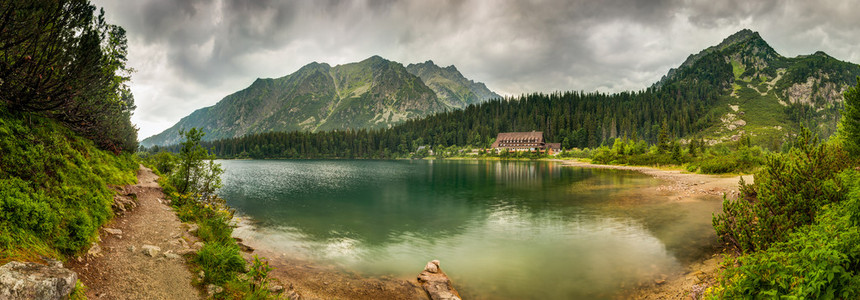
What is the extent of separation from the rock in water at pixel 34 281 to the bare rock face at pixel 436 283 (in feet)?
35.5

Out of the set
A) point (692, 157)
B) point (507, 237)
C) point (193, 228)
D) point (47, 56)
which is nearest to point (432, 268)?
point (507, 237)

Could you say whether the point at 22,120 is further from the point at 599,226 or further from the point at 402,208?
the point at 599,226

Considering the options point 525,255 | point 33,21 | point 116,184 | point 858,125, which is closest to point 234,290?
point 33,21

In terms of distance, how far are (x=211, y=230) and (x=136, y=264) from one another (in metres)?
8.15

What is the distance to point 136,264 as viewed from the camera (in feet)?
33.7

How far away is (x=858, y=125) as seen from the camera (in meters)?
21.6

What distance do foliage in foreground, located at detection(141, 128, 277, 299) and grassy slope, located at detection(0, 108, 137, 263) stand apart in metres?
3.64

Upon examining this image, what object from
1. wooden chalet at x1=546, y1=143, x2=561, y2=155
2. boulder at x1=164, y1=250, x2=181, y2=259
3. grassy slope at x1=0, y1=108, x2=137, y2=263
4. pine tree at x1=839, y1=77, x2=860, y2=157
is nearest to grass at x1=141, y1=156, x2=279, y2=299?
boulder at x1=164, y1=250, x2=181, y2=259

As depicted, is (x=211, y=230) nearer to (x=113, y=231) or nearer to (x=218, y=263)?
(x=113, y=231)

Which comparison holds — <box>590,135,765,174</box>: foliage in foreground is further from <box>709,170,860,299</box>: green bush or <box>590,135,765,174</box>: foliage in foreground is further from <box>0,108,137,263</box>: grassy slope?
<box>0,108,137,263</box>: grassy slope

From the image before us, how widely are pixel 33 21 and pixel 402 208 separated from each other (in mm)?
28666

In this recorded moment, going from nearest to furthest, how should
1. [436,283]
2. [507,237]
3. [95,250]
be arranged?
[95,250] → [436,283] → [507,237]

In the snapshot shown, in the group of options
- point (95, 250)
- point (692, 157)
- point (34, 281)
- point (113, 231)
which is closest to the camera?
point (34, 281)

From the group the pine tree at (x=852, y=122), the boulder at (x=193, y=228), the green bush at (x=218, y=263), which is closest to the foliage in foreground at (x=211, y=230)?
the green bush at (x=218, y=263)
